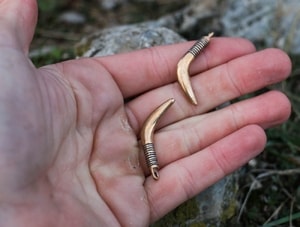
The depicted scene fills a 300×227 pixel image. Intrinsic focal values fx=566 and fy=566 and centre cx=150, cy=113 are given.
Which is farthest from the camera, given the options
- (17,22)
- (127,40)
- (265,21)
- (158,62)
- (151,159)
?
(265,21)

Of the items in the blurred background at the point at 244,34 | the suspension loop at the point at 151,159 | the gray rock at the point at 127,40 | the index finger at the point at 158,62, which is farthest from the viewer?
the gray rock at the point at 127,40

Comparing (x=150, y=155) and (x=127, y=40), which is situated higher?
(x=127, y=40)

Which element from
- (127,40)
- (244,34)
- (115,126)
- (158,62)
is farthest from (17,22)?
(244,34)

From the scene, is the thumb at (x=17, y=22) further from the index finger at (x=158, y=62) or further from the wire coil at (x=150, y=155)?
the wire coil at (x=150, y=155)

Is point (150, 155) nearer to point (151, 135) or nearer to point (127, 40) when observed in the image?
point (151, 135)

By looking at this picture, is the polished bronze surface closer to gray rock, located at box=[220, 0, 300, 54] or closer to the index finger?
the index finger

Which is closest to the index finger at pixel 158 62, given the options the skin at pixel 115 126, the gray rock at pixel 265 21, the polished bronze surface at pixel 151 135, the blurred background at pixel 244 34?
the skin at pixel 115 126

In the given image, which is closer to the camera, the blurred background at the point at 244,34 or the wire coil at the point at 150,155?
the wire coil at the point at 150,155

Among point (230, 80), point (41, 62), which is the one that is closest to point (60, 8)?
point (41, 62)
